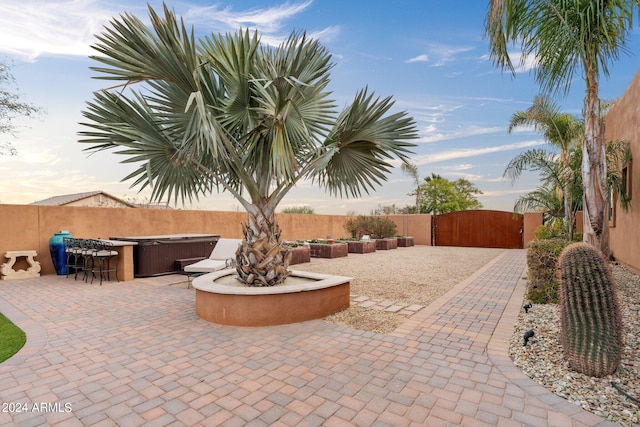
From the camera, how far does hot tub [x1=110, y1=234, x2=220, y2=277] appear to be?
840 centimetres

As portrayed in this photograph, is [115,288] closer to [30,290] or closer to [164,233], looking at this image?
[30,290]

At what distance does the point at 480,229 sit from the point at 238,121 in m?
18.4

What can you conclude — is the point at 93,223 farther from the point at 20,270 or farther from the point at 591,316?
the point at 591,316

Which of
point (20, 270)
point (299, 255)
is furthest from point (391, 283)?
point (20, 270)

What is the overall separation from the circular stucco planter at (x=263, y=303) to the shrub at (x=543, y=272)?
3.77 metres

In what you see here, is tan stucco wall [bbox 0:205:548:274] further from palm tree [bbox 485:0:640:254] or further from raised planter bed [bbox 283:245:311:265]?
palm tree [bbox 485:0:640:254]

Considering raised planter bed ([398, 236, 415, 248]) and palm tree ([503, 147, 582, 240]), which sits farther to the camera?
raised planter bed ([398, 236, 415, 248])

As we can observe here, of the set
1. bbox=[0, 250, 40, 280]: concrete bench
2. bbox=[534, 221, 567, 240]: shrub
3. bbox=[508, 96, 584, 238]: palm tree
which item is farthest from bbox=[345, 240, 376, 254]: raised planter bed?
bbox=[0, 250, 40, 280]: concrete bench

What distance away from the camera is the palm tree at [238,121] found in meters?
3.84

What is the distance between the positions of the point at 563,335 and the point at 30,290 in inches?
364

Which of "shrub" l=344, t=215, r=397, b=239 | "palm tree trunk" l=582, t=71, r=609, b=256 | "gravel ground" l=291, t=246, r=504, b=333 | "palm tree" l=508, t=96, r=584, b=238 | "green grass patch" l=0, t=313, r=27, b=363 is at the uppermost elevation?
"palm tree" l=508, t=96, r=584, b=238

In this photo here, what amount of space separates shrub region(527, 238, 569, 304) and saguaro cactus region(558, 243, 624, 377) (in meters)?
2.90

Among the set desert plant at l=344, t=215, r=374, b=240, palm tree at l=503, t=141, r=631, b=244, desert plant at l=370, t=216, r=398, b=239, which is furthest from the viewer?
desert plant at l=344, t=215, r=374, b=240

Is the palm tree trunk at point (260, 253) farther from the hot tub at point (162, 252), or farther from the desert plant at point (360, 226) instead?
the desert plant at point (360, 226)
